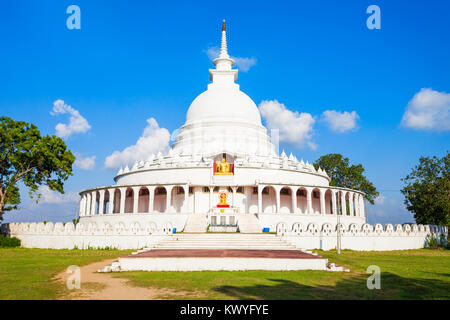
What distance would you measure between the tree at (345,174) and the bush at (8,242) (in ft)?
162

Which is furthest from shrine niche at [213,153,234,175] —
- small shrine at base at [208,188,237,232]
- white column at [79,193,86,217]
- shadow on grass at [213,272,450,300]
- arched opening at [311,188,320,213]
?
shadow on grass at [213,272,450,300]

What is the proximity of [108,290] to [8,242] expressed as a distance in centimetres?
2578

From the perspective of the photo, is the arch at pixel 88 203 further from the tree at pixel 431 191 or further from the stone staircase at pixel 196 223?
the tree at pixel 431 191

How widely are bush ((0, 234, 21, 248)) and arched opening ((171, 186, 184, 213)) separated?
15.4 metres

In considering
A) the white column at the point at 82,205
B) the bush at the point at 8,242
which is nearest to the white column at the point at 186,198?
the bush at the point at 8,242

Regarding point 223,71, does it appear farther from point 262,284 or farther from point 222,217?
point 262,284

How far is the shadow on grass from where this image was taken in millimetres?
10586

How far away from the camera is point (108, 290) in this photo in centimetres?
1138

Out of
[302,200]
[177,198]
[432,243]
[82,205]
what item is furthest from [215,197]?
[432,243]

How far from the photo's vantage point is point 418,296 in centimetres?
1097

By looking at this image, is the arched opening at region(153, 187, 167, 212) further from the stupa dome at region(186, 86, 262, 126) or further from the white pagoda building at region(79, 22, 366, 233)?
the stupa dome at region(186, 86, 262, 126)

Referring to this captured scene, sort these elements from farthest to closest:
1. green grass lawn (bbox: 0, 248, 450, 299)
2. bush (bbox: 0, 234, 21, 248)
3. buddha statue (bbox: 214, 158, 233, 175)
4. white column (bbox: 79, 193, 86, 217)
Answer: white column (bbox: 79, 193, 86, 217)
buddha statue (bbox: 214, 158, 233, 175)
bush (bbox: 0, 234, 21, 248)
green grass lawn (bbox: 0, 248, 450, 299)
